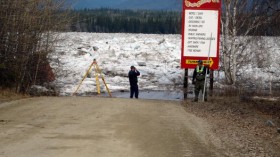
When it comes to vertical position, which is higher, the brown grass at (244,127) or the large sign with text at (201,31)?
the large sign with text at (201,31)

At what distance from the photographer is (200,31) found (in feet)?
73.0

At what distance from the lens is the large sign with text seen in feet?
72.1

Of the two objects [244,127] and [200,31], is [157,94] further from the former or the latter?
[244,127]

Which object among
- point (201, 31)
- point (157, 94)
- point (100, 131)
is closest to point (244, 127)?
point (100, 131)

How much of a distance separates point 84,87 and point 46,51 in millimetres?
10593

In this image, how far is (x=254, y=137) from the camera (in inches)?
472

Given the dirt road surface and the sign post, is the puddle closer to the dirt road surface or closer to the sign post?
the sign post

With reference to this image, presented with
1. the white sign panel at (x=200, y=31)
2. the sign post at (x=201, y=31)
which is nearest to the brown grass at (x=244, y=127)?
the sign post at (x=201, y=31)

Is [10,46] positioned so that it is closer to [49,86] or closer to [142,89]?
[49,86]

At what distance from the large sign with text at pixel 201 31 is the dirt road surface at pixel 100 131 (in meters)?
5.66

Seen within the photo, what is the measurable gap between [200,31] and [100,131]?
1149 cm

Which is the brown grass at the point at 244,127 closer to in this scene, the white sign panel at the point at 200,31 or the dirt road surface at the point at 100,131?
the dirt road surface at the point at 100,131

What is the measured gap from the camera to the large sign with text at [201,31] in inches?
865

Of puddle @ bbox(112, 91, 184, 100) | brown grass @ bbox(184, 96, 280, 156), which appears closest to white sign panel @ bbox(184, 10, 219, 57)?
brown grass @ bbox(184, 96, 280, 156)
